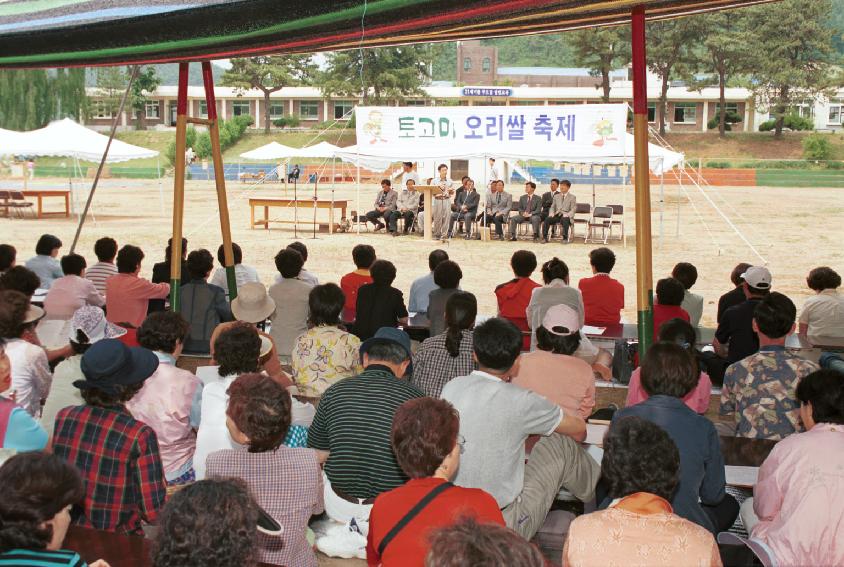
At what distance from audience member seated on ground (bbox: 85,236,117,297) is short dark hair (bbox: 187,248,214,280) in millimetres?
1244

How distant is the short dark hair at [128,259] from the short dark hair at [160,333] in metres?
2.70

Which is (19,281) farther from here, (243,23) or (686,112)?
(686,112)

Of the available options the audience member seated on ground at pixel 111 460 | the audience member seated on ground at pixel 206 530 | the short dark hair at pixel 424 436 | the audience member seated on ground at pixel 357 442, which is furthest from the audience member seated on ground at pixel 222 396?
the audience member seated on ground at pixel 206 530

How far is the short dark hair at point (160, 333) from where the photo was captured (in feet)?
13.5

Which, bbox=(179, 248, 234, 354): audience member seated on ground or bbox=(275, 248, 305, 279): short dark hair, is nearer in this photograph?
bbox=(179, 248, 234, 354): audience member seated on ground

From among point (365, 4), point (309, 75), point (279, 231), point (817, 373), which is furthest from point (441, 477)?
point (309, 75)

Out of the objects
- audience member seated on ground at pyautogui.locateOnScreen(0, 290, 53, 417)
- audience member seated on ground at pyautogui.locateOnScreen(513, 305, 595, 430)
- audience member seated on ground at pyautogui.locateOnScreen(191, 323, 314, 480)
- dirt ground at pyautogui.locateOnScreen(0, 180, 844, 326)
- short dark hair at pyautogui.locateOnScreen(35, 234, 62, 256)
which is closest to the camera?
audience member seated on ground at pyautogui.locateOnScreen(191, 323, 314, 480)

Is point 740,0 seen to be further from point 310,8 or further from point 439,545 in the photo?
point 439,545

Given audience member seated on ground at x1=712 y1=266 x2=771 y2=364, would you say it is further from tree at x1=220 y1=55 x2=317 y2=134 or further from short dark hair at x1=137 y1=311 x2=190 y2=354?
tree at x1=220 y1=55 x2=317 y2=134

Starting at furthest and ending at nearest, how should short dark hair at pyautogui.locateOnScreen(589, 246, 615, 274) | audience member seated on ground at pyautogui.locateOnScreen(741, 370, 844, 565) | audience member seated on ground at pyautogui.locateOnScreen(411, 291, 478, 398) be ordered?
short dark hair at pyautogui.locateOnScreen(589, 246, 615, 274)
audience member seated on ground at pyautogui.locateOnScreen(411, 291, 478, 398)
audience member seated on ground at pyautogui.locateOnScreen(741, 370, 844, 565)

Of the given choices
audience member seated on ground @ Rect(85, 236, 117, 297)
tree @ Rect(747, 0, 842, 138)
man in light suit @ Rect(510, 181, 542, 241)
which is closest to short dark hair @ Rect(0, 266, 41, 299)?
audience member seated on ground @ Rect(85, 236, 117, 297)

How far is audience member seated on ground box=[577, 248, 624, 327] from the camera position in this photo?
7.02m

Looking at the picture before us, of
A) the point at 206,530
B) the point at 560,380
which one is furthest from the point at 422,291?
the point at 206,530

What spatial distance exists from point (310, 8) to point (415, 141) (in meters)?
12.3
